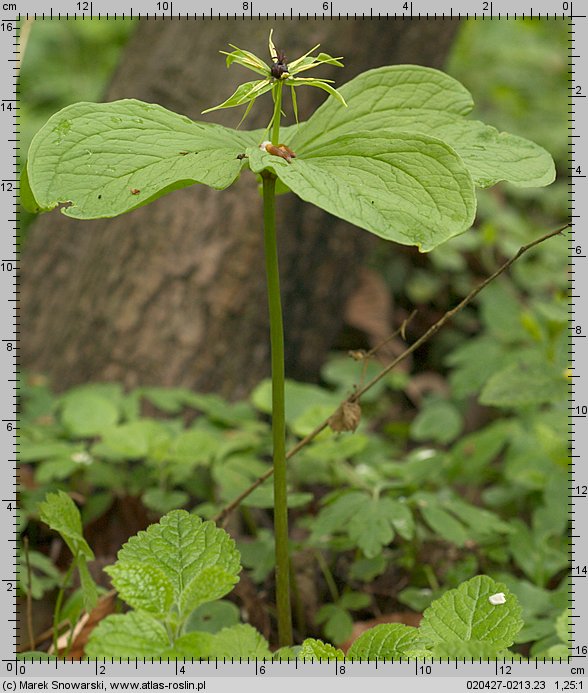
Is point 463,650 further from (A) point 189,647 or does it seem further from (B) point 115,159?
(B) point 115,159

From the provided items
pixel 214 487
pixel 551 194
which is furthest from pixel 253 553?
pixel 551 194

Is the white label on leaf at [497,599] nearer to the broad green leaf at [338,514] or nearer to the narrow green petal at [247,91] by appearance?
the broad green leaf at [338,514]

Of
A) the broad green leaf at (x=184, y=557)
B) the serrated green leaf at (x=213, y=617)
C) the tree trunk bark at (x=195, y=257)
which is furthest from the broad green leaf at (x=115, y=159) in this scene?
the tree trunk bark at (x=195, y=257)

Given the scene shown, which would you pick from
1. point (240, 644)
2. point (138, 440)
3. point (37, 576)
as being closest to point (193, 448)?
point (138, 440)

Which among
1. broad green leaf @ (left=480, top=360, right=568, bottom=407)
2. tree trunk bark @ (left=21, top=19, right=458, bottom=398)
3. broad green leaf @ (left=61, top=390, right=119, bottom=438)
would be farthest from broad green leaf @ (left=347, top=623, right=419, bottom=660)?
tree trunk bark @ (left=21, top=19, right=458, bottom=398)

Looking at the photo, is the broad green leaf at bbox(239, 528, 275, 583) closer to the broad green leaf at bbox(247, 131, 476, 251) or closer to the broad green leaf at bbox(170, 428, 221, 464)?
the broad green leaf at bbox(170, 428, 221, 464)
